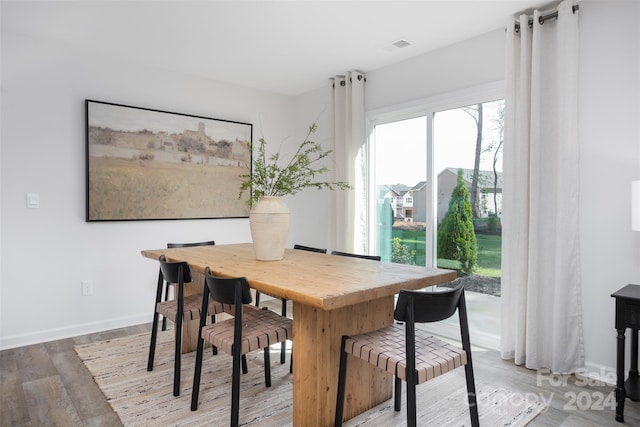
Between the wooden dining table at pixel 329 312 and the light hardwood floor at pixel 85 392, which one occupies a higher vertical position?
the wooden dining table at pixel 329 312

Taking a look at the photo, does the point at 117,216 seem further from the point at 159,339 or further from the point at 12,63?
the point at 12,63

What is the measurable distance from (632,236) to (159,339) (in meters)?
3.54

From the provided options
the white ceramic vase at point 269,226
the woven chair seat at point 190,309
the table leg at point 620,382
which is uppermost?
the white ceramic vase at point 269,226

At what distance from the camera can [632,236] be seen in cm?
249

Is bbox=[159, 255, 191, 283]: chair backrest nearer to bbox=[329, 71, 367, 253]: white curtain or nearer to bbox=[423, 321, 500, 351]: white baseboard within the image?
bbox=[329, 71, 367, 253]: white curtain

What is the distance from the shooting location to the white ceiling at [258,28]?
9.11 ft

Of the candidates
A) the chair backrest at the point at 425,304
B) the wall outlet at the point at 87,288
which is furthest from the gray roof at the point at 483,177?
the wall outlet at the point at 87,288

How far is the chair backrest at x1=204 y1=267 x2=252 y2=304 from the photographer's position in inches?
75.0

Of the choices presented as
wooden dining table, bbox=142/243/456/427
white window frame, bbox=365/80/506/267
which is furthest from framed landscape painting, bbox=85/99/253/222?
wooden dining table, bbox=142/243/456/427

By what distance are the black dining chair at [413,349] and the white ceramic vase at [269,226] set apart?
0.77 metres

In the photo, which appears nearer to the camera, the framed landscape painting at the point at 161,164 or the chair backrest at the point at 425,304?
the chair backrest at the point at 425,304

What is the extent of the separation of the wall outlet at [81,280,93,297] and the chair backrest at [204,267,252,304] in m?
2.23

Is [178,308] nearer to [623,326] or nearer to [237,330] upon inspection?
[237,330]

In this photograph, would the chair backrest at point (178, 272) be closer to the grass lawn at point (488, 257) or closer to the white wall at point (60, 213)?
the white wall at point (60, 213)
